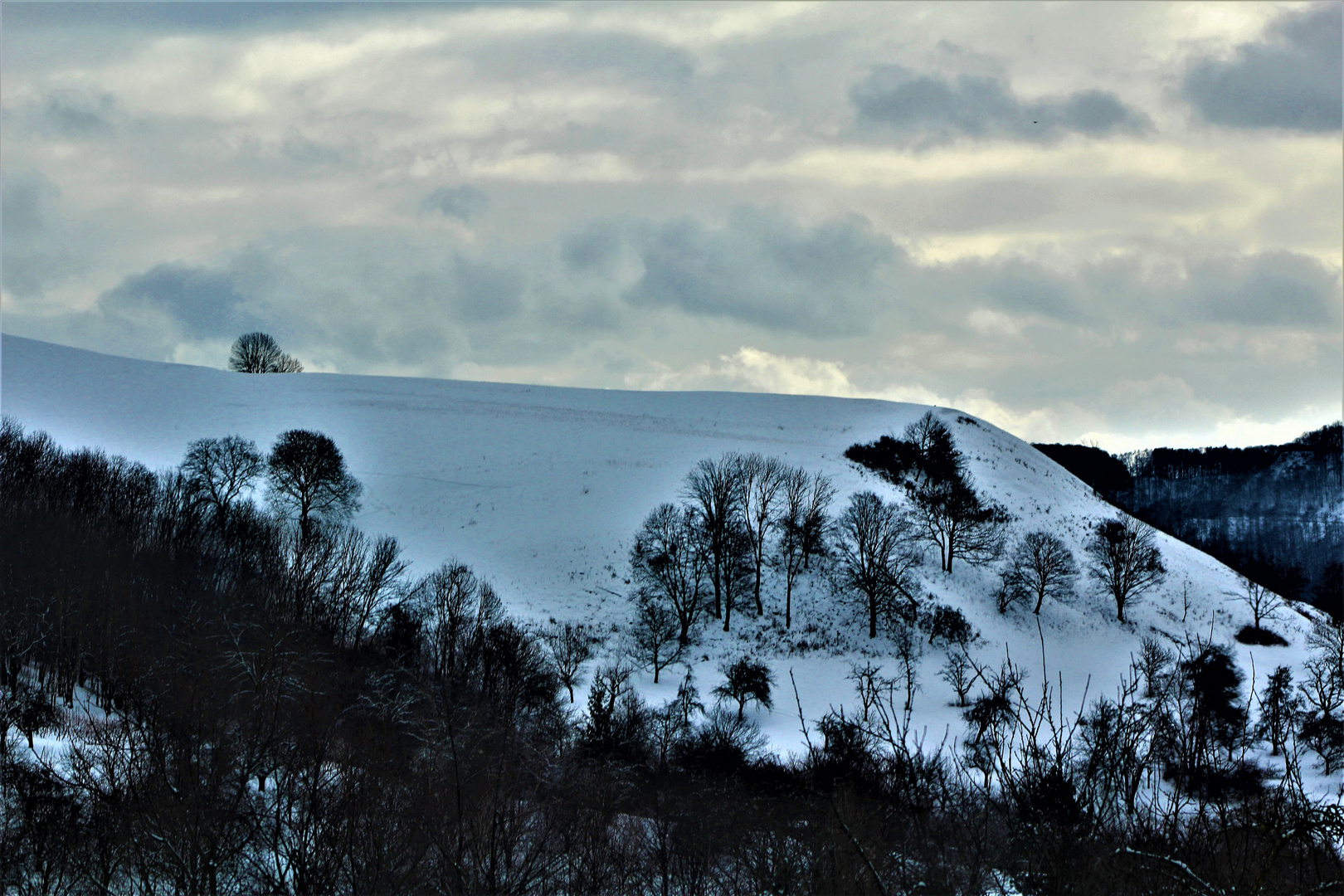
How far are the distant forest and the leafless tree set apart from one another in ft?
160

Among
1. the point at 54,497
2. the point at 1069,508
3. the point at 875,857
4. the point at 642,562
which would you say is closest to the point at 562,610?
the point at 642,562

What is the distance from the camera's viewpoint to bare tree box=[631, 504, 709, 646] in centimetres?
6650

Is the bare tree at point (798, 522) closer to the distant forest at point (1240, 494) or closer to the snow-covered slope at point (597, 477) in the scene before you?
the snow-covered slope at point (597, 477)

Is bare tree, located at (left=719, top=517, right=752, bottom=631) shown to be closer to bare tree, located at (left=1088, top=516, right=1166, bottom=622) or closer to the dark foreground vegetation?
the dark foreground vegetation

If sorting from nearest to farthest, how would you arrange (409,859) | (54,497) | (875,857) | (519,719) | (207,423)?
(875,857)
(409,859)
(519,719)
(54,497)
(207,423)

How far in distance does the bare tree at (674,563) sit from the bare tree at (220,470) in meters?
27.9

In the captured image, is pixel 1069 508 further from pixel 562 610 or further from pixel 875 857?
pixel 875 857

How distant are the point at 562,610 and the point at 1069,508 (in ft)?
145

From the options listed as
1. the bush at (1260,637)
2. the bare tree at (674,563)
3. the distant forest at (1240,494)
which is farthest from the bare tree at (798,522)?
the distant forest at (1240,494)

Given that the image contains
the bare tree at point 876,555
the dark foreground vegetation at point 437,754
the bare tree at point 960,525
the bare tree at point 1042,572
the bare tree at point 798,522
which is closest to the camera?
the dark foreground vegetation at point 437,754

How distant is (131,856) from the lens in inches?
920

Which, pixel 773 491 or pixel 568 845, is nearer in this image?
pixel 568 845

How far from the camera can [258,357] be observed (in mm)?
126062

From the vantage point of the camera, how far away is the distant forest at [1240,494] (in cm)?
11281
